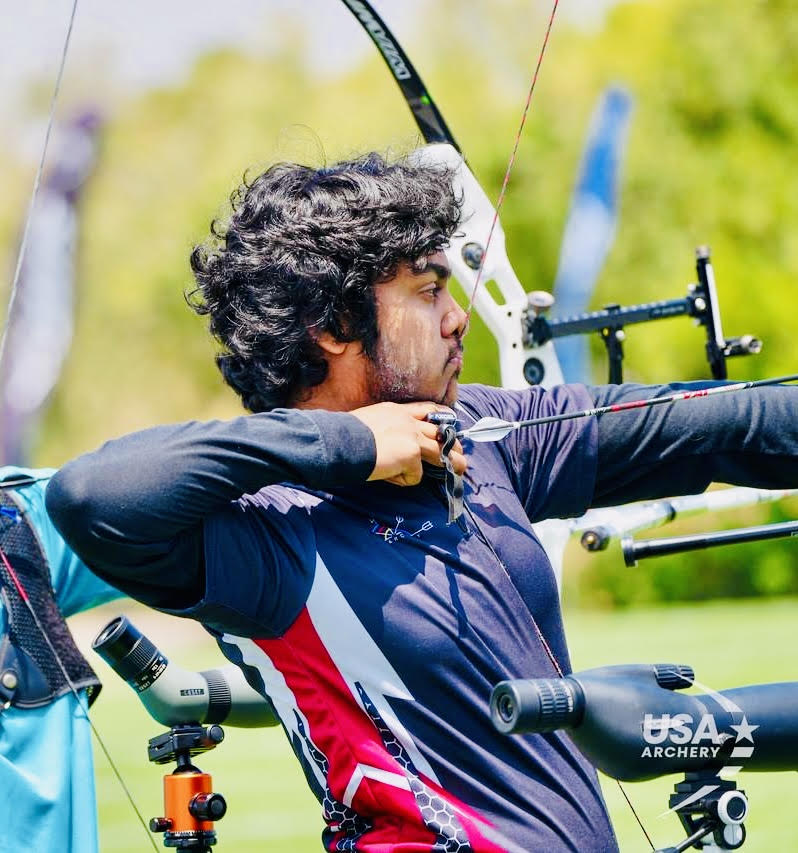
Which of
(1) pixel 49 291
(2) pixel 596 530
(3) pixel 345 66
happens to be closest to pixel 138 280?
(3) pixel 345 66

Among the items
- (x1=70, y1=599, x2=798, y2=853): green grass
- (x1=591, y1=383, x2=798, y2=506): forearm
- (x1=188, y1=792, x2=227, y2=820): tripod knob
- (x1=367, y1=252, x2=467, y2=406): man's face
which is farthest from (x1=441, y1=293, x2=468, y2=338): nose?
(x1=70, y1=599, x2=798, y2=853): green grass

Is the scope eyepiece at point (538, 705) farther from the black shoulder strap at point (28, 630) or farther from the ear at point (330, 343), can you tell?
the black shoulder strap at point (28, 630)

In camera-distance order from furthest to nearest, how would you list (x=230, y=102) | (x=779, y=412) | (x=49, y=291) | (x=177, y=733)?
(x=230, y=102), (x=49, y=291), (x=177, y=733), (x=779, y=412)

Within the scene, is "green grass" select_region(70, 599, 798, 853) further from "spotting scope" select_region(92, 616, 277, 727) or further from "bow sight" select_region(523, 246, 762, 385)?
"spotting scope" select_region(92, 616, 277, 727)

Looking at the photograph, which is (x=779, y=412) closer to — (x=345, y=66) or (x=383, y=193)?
(x=383, y=193)

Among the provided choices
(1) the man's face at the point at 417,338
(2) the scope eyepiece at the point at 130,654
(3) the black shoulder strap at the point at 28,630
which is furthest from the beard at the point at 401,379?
(3) the black shoulder strap at the point at 28,630

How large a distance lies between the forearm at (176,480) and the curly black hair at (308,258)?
0.68 ft

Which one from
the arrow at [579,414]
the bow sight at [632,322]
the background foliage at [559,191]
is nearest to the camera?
the arrow at [579,414]

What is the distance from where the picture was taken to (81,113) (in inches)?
751

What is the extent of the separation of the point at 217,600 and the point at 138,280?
2000cm

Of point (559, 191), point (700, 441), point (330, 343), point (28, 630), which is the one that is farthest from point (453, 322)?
point (559, 191)

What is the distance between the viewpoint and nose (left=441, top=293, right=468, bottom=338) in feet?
5.64

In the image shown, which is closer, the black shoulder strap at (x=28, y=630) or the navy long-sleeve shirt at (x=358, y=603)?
the navy long-sleeve shirt at (x=358, y=603)

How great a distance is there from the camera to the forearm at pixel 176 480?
60.3 inches
